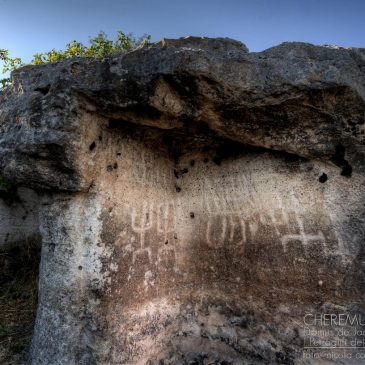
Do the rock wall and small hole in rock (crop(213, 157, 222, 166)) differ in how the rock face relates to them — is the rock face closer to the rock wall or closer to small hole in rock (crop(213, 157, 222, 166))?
small hole in rock (crop(213, 157, 222, 166))

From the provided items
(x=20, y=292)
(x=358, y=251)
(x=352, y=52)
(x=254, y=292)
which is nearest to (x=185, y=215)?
(x=254, y=292)

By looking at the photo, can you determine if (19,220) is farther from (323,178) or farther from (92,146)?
(323,178)

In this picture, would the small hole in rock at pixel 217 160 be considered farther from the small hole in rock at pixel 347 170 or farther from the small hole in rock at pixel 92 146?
the small hole in rock at pixel 92 146

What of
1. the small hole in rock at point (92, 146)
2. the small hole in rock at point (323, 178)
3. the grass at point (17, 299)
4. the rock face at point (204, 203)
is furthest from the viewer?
the grass at point (17, 299)

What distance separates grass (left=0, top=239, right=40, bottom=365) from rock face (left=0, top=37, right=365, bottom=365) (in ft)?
1.80

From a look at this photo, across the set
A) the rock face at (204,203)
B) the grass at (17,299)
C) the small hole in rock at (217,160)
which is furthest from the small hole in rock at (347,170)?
the grass at (17,299)

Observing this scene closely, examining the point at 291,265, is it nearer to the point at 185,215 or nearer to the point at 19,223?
the point at 185,215

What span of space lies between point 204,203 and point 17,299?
234 cm

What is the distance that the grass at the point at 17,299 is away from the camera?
244cm

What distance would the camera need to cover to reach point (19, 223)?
434 cm

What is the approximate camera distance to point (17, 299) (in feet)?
10.9

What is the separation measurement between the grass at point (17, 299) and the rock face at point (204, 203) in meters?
0.55

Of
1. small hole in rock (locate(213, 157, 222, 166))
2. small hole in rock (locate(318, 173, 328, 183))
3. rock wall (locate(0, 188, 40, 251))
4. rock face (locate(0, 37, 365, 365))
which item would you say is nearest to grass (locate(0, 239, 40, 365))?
rock wall (locate(0, 188, 40, 251))

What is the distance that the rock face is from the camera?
197 centimetres
